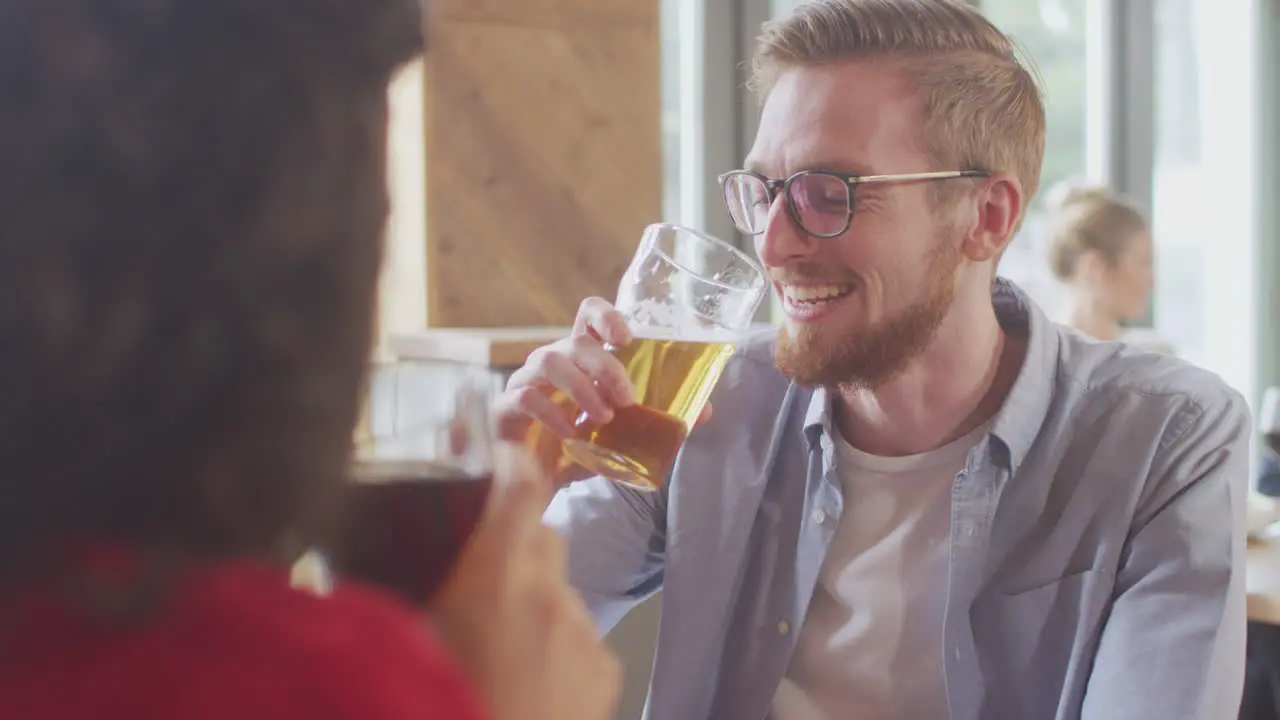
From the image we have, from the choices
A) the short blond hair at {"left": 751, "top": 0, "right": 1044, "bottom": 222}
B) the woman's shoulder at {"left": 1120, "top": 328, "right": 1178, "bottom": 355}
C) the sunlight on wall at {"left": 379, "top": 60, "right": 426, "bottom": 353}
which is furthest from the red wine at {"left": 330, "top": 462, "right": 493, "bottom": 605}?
the woman's shoulder at {"left": 1120, "top": 328, "right": 1178, "bottom": 355}

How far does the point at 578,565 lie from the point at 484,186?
131 cm

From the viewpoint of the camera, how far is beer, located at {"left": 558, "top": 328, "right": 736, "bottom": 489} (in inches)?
45.9

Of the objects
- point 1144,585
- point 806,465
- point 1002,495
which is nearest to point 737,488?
point 806,465

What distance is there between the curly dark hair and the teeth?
1.10 m

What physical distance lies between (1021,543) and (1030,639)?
11 cm

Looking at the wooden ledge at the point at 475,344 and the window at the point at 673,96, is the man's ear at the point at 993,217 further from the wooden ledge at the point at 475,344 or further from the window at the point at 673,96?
the window at the point at 673,96

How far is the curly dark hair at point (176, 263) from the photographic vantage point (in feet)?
1.49

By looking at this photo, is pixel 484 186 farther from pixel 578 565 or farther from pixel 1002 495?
pixel 1002 495

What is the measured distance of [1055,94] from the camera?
186 inches

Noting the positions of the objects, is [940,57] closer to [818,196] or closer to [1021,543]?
[818,196]

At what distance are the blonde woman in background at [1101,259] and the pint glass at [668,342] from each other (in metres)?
2.96

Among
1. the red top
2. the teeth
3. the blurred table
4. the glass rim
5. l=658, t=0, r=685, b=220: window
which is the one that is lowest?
the blurred table

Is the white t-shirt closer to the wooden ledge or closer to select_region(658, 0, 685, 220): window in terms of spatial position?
the wooden ledge

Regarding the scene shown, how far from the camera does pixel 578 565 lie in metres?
1.54
